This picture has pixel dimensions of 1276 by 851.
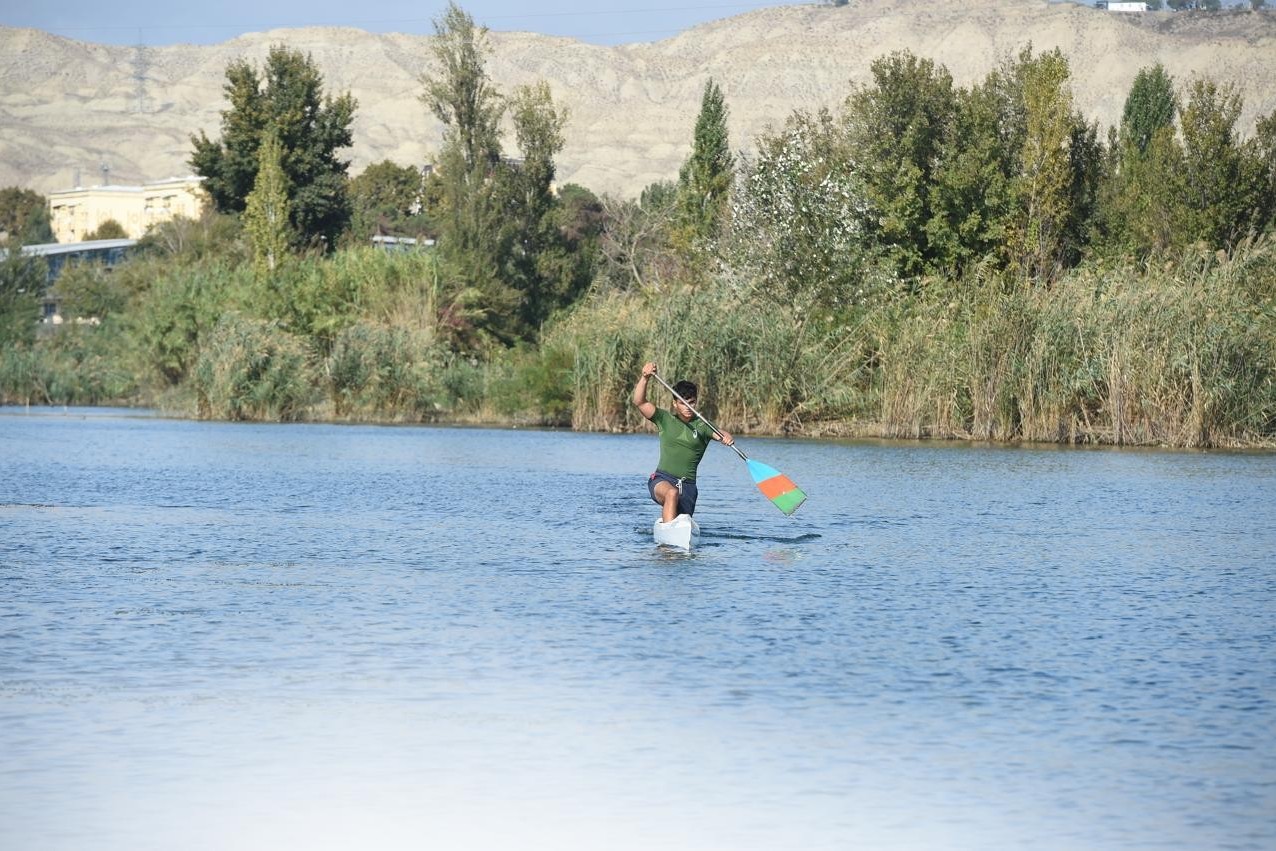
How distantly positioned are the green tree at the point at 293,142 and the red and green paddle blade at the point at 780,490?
5771cm

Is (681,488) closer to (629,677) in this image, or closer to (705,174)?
(629,677)

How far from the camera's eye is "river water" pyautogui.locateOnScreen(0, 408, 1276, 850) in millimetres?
8164

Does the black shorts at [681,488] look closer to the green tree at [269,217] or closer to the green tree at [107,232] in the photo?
the green tree at [269,217]

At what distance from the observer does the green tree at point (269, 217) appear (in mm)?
68188

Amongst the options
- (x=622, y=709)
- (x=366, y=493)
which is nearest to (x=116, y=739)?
(x=622, y=709)

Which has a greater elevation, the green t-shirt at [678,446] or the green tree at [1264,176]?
the green tree at [1264,176]

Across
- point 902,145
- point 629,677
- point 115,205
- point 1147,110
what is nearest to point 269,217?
point 902,145

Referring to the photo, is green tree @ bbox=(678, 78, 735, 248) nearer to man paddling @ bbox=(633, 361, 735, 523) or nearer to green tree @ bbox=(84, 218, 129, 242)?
man paddling @ bbox=(633, 361, 735, 523)

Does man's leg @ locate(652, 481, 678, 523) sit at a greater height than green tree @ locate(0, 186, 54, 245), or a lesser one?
lesser

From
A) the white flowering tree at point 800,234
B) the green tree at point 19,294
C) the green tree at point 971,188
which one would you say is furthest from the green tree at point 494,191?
the green tree at point 19,294

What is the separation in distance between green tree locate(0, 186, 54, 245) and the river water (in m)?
126

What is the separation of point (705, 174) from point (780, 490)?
57076 mm

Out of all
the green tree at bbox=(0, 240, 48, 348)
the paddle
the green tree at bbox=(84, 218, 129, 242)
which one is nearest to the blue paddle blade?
the paddle

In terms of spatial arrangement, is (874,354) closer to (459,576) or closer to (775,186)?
(775,186)
